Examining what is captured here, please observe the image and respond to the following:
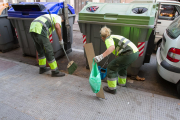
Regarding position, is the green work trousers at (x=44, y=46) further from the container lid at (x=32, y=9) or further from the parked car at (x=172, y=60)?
the parked car at (x=172, y=60)

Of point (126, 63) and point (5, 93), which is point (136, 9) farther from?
point (5, 93)

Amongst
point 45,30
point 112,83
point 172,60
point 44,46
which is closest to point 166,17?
point 172,60

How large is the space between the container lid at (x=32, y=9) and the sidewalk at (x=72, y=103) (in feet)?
6.02

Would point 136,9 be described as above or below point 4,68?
above

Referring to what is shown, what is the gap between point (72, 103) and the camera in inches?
94.2

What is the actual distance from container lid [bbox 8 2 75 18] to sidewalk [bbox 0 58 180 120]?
1834 millimetres

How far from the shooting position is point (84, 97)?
2557mm

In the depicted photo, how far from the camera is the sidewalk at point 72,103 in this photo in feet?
6.95

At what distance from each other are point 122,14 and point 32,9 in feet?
8.11

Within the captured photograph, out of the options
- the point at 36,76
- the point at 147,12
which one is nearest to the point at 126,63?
the point at 147,12

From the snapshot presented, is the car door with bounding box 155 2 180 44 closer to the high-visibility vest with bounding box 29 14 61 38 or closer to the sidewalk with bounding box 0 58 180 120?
the sidewalk with bounding box 0 58 180 120

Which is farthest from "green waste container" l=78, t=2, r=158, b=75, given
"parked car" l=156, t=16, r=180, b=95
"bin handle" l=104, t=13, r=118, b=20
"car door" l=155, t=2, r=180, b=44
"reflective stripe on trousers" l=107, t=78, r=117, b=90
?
"car door" l=155, t=2, r=180, b=44

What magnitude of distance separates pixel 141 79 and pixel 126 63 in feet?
3.77

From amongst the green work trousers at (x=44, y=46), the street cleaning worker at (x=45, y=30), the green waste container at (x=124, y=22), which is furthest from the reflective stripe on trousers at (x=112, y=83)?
the green work trousers at (x=44, y=46)
